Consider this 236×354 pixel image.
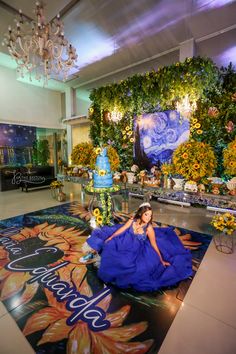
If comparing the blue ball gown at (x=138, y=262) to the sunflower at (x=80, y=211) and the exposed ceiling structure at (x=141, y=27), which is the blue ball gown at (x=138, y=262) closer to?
the sunflower at (x=80, y=211)

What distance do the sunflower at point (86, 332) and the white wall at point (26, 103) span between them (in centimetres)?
730

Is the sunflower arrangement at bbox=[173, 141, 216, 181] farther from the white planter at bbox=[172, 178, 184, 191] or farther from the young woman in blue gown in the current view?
the young woman in blue gown

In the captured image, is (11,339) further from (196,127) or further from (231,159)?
(196,127)

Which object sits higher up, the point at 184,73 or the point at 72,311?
the point at 184,73

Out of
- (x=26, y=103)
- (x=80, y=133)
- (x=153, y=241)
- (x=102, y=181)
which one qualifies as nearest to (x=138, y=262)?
(x=153, y=241)

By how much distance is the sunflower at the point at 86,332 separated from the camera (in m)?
1.33

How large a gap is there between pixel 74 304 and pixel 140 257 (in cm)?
79

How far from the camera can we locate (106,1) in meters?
3.40

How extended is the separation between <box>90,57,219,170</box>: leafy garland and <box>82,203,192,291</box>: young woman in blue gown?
3.12 m

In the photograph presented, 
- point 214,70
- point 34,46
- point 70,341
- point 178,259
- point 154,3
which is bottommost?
point 70,341

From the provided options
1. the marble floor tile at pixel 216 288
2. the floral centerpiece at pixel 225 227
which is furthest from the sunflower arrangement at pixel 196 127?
the marble floor tile at pixel 216 288

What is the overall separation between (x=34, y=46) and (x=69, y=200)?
3645mm

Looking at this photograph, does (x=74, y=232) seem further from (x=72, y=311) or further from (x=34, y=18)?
(x=34, y=18)

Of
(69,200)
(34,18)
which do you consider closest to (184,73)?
(34,18)
